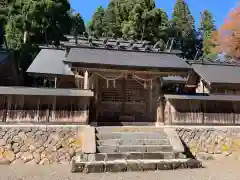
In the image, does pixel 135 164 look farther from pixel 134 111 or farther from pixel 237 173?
pixel 134 111

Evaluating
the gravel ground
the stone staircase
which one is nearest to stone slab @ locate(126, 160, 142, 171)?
the stone staircase

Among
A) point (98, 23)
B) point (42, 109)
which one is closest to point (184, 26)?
point (98, 23)

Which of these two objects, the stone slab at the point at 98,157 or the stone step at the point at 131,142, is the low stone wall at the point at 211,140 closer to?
the stone step at the point at 131,142

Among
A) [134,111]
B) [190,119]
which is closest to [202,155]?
[190,119]

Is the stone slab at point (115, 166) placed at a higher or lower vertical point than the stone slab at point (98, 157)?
lower

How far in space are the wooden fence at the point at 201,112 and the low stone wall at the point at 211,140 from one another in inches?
21.8

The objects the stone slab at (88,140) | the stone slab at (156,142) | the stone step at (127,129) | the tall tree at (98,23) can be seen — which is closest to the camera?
the stone slab at (88,140)

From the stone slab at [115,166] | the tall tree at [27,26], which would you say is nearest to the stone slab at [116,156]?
the stone slab at [115,166]

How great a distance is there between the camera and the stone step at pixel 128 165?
8336 millimetres

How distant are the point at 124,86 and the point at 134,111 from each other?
1503mm

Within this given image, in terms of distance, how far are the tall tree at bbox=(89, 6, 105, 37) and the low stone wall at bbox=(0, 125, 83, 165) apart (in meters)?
25.3

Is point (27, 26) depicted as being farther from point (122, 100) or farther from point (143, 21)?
point (122, 100)

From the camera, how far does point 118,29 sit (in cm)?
3216

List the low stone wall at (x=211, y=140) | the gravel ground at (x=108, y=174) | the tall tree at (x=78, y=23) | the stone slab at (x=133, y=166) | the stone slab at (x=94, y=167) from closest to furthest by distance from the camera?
the gravel ground at (x=108, y=174), the stone slab at (x=94, y=167), the stone slab at (x=133, y=166), the low stone wall at (x=211, y=140), the tall tree at (x=78, y=23)
